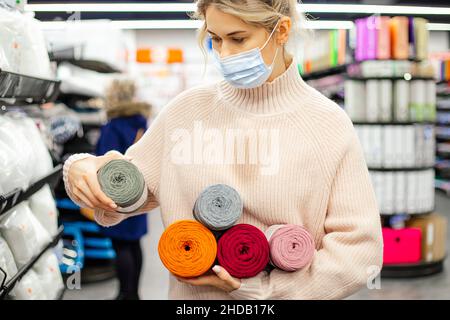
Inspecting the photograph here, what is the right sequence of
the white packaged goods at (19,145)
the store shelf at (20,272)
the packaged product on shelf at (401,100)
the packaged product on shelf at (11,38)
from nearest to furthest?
the store shelf at (20,272)
the packaged product on shelf at (11,38)
the white packaged goods at (19,145)
the packaged product on shelf at (401,100)

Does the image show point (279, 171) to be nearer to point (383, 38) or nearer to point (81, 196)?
point (81, 196)

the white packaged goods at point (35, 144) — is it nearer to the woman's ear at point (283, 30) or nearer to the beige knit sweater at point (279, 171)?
the beige knit sweater at point (279, 171)

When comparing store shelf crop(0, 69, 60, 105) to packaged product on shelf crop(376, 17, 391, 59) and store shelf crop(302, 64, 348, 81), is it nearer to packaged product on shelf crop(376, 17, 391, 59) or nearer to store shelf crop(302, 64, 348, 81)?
packaged product on shelf crop(376, 17, 391, 59)

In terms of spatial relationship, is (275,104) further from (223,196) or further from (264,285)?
(264,285)

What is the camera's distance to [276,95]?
125 centimetres

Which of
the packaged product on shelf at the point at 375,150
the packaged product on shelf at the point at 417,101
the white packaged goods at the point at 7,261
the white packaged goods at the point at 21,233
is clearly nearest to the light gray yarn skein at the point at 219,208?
the white packaged goods at the point at 7,261

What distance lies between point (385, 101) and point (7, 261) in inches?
120

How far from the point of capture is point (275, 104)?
125 cm

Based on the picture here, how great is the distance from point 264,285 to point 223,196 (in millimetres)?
217

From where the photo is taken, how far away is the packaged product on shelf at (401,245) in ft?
13.5

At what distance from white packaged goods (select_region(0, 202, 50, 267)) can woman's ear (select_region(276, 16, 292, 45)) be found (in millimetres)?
1189

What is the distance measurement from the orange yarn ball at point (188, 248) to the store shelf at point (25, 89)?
819 millimetres

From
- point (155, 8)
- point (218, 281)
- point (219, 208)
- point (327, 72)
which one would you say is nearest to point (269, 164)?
point (219, 208)
